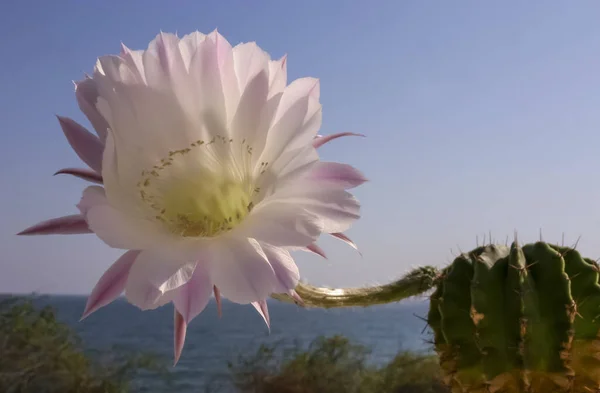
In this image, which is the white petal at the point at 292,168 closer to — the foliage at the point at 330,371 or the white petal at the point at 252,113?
the white petal at the point at 252,113

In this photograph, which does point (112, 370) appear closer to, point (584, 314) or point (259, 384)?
point (259, 384)

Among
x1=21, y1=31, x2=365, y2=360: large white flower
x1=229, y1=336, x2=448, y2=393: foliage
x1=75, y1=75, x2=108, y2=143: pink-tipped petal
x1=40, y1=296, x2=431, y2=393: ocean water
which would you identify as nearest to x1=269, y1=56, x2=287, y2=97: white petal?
x1=21, y1=31, x2=365, y2=360: large white flower

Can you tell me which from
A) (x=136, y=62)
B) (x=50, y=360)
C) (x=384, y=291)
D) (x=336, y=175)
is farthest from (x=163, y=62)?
(x=50, y=360)

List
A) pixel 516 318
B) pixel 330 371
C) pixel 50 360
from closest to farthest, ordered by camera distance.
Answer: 1. pixel 516 318
2. pixel 50 360
3. pixel 330 371

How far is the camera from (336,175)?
37cm

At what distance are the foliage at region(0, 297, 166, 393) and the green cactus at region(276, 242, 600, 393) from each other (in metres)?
0.97

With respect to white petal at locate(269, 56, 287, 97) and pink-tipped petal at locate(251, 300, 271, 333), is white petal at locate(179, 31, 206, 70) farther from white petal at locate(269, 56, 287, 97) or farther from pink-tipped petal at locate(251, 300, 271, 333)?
pink-tipped petal at locate(251, 300, 271, 333)

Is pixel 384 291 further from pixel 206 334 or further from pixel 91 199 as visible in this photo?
pixel 206 334

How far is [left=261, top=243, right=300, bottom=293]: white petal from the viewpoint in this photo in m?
0.33

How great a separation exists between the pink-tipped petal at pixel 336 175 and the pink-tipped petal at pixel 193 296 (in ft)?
0.28

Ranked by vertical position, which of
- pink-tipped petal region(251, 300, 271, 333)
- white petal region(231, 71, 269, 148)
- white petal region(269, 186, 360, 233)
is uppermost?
white petal region(231, 71, 269, 148)

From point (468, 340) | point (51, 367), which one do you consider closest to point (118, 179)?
point (468, 340)

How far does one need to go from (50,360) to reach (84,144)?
3.46ft

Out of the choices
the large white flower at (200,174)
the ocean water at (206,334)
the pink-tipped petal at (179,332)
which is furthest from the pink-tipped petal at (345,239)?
the ocean water at (206,334)
